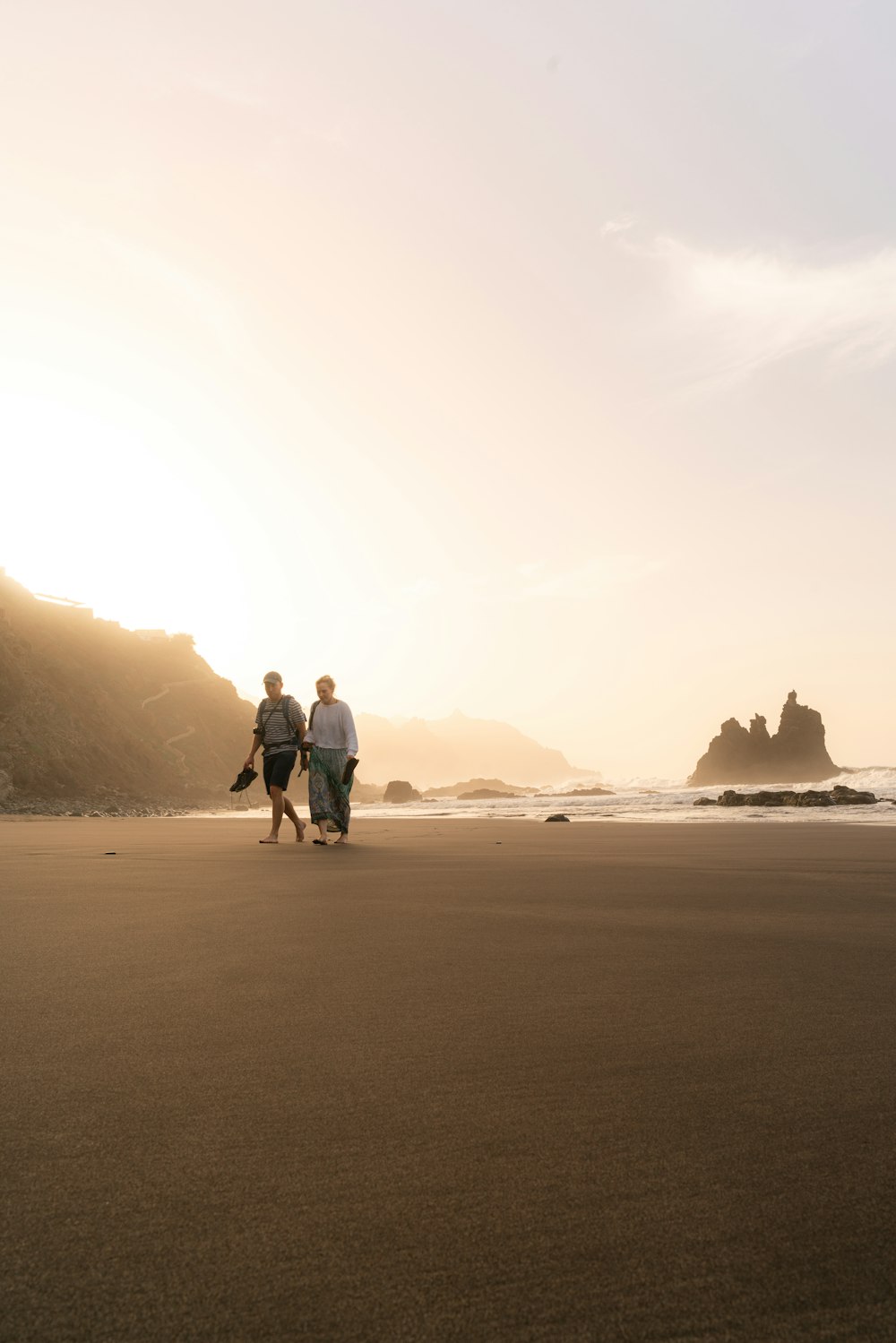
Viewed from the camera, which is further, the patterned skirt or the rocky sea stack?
the rocky sea stack

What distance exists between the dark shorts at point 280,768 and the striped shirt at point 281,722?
6 cm

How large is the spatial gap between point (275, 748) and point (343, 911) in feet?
19.5

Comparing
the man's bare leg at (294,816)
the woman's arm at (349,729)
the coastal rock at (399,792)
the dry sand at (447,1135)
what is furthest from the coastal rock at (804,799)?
the coastal rock at (399,792)

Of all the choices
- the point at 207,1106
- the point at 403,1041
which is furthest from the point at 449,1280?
the point at 403,1041

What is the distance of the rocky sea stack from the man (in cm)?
6707

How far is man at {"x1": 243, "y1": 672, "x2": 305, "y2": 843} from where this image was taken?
9.62 m

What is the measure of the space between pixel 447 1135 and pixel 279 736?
8.52 metres

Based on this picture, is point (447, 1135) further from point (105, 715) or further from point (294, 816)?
point (105, 715)

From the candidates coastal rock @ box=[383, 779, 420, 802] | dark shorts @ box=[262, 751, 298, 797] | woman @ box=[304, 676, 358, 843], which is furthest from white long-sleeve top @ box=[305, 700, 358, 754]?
coastal rock @ box=[383, 779, 420, 802]

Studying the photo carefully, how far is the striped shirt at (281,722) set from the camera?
9.68m

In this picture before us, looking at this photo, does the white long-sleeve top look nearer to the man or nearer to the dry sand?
the man

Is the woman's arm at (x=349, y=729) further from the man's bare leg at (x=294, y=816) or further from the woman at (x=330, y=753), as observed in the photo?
the man's bare leg at (x=294, y=816)

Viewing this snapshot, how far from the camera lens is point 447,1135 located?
143 cm

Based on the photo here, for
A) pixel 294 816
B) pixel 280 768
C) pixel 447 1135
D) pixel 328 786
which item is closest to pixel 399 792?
pixel 280 768
